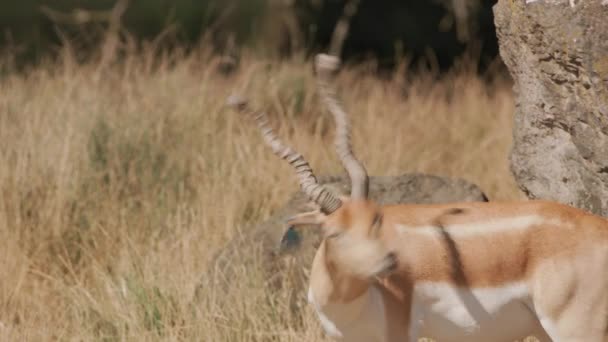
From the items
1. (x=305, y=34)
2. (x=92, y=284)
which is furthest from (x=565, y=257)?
(x=305, y=34)

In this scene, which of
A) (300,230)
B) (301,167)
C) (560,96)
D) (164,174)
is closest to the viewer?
(301,167)

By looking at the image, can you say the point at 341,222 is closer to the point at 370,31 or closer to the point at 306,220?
the point at 306,220

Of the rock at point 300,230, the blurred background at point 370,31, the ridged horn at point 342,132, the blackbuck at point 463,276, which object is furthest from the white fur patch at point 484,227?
the blurred background at point 370,31

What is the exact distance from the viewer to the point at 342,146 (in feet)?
9.86

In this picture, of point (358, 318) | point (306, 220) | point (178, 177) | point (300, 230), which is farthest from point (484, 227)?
point (178, 177)

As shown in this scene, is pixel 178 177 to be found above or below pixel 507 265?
below

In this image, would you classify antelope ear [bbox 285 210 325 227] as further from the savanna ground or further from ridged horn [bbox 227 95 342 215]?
the savanna ground

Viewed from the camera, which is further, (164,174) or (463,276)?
(164,174)

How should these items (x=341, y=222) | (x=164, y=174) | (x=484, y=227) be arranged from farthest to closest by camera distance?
(x=164, y=174) → (x=484, y=227) → (x=341, y=222)

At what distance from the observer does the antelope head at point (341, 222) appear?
2.82 meters

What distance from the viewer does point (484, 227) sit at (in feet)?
10.2

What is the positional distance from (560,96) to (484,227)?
895mm

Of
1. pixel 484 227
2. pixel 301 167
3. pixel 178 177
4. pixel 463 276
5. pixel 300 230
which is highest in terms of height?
pixel 301 167

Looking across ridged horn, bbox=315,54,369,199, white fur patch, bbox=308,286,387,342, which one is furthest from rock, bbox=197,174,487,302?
ridged horn, bbox=315,54,369,199
